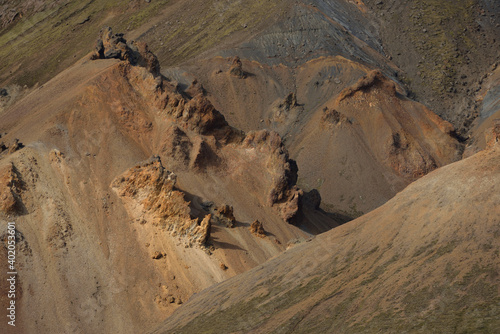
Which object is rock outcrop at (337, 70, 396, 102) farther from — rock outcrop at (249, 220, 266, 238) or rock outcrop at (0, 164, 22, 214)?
rock outcrop at (0, 164, 22, 214)

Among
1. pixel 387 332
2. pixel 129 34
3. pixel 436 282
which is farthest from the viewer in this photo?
pixel 129 34

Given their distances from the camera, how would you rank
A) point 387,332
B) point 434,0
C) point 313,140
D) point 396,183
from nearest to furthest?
point 387,332, point 396,183, point 313,140, point 434,0

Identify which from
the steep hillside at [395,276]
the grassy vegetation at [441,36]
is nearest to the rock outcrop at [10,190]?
the steep hillside at [395,276]

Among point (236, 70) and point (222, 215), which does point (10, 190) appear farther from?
point (236, 70)

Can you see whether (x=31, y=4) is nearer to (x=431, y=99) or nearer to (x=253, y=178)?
(x=431, y=99)

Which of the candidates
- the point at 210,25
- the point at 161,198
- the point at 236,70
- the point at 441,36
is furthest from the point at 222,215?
the point at 441,36

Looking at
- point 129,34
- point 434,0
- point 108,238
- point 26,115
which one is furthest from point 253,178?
point 434,0

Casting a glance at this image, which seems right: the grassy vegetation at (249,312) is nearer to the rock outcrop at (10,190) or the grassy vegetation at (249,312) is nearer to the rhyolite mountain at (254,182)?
the rhyolite mountain at (254,182)
